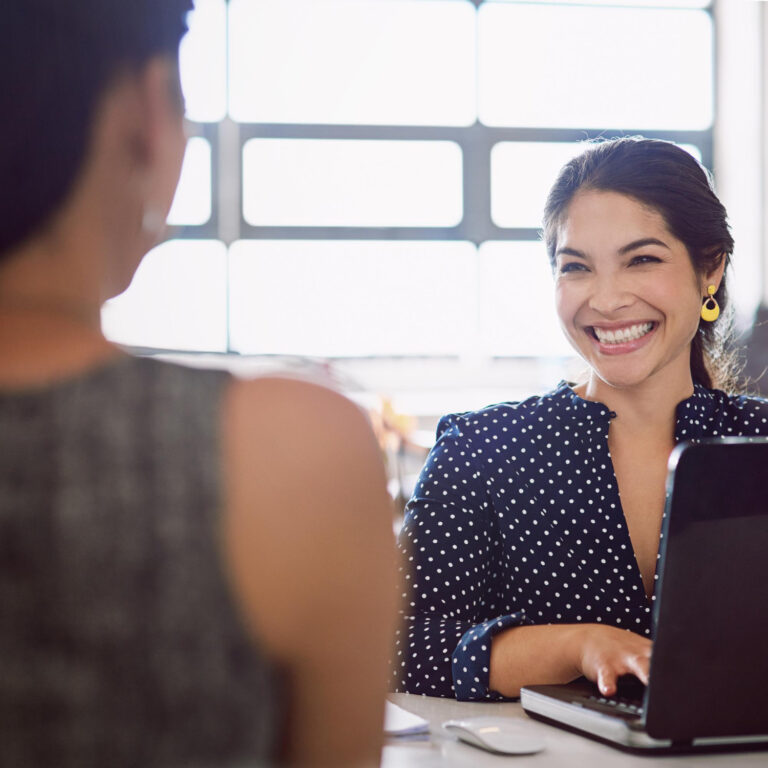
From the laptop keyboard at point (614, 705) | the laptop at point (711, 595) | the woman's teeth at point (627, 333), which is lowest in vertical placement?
the laptop keyboard at point (614, 705)

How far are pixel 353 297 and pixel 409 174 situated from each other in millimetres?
721

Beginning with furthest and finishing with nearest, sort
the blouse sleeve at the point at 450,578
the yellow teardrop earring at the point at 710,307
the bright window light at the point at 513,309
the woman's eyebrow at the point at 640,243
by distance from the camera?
the bright window light at the point at 513,309
the yellow teardrop earring at the point at 710,307
the woman's eyebrow at the point at 640,243
the blouse sleeve at the point at 450,578

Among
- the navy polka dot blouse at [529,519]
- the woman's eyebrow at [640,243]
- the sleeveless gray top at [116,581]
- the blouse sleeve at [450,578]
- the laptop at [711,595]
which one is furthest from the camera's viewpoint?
the woman's eyebrow at [640,243]

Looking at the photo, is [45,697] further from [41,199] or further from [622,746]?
[622,746]

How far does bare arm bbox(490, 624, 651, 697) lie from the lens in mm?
1133

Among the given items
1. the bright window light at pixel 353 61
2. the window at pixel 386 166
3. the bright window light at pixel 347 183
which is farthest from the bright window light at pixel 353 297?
the bright window light at pixel 353 61

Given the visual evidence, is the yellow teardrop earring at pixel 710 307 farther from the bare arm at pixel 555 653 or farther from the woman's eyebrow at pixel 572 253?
the bare arm at pixel 555 653

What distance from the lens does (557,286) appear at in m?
1.73

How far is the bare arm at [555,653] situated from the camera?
113 centimetres

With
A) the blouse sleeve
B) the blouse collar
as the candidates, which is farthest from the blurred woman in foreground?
the blouse collar

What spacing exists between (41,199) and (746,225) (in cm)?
537

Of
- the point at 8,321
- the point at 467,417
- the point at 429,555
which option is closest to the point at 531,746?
the point at 429,555

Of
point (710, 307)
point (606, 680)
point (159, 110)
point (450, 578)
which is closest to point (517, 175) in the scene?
point (710, 307)

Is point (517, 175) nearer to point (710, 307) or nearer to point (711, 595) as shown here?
point (710, 307)
